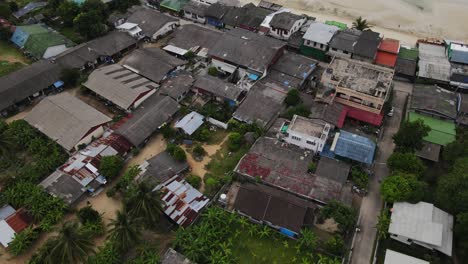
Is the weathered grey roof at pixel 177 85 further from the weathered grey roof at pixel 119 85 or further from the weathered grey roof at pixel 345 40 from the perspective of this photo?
the weathered grey roof at pixel 345 40

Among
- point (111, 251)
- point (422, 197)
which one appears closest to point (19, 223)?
point (111, 251)

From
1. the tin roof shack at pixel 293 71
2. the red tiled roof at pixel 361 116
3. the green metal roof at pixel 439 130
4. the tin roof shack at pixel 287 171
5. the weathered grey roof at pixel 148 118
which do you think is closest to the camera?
the tin roof shack at pixel 287 171

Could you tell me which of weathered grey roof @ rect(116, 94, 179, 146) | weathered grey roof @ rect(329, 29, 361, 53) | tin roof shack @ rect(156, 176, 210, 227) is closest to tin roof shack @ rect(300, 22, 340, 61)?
weathered grey roof @ rect(329, 29, 361, 53)

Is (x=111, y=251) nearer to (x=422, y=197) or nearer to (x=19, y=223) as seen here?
(x=19, y=223)

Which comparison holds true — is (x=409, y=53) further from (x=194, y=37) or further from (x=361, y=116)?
(x=194, y=37)

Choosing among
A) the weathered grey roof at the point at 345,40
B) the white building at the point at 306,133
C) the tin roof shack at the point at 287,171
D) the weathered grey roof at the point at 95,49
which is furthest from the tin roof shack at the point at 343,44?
the weathered grey roof at the point at 95,49

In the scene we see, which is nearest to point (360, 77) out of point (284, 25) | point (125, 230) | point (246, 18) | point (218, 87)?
point (284, 25)
